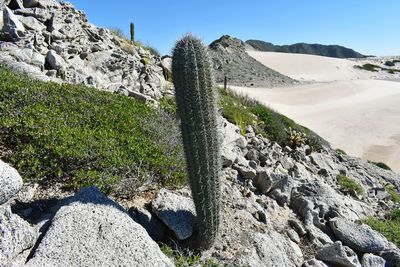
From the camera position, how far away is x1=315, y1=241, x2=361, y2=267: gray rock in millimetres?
4914

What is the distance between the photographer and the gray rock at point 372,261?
5.16m

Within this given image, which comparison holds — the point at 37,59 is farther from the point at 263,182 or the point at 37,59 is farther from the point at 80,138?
the point at 263,182

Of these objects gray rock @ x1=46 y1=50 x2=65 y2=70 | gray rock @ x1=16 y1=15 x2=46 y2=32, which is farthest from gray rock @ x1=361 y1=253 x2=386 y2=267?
gray rock @ x1=16 y1=15 x2=46 y2=32

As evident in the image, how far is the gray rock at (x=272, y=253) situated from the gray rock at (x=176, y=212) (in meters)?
0.70

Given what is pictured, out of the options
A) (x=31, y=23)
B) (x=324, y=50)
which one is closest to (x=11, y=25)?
(x=31, y=23)

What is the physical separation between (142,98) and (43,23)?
412 centimetres

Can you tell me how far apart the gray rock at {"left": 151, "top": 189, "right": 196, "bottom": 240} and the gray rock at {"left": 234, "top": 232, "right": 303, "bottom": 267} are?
70 cm

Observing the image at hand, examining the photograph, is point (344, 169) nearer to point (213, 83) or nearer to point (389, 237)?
point (389, 237)

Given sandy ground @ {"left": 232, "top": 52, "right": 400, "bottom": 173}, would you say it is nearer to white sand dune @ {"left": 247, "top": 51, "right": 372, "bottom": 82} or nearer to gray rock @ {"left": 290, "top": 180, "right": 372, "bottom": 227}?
white sand dune @ {"left": 247, "top": 51, "right": 372, "bottom": 82}

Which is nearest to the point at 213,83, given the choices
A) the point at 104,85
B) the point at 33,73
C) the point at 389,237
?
the point at 389,237

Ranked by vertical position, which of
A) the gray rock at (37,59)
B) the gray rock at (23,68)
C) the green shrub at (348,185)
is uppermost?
the gray rock at (37,59)

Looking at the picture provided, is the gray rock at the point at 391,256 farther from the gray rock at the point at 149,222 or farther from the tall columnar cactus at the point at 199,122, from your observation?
the gray rock at the point at 149,222

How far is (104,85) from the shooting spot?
366 inches

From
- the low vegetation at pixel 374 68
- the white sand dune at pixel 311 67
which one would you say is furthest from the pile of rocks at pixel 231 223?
the low vegetation at pixel 374 68
